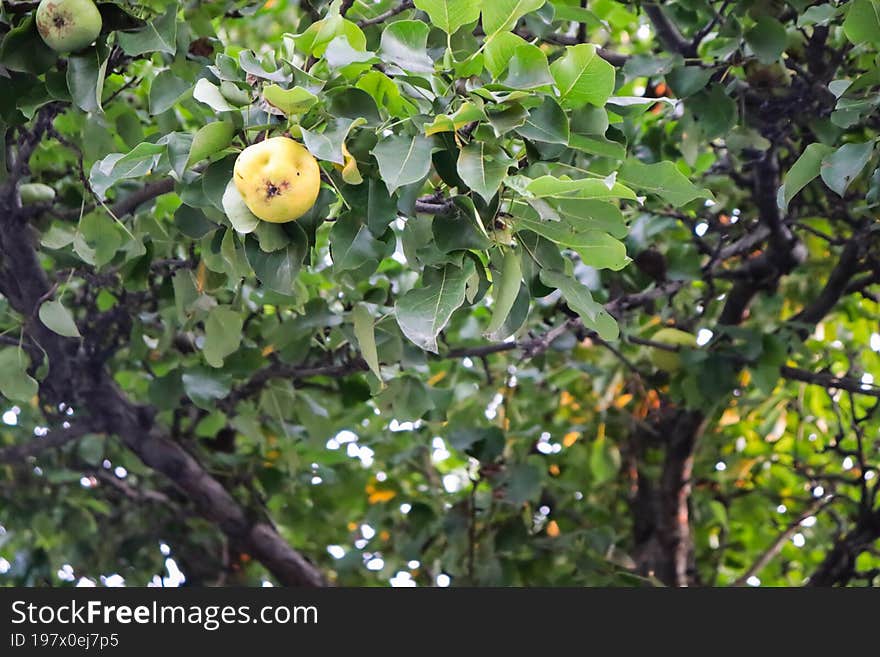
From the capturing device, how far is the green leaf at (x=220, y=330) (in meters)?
2.11

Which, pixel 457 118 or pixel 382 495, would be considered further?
pixel 382 495

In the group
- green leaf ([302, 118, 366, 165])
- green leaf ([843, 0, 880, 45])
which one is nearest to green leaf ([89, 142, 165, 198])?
green leaf ([302, 118, 366, 165])

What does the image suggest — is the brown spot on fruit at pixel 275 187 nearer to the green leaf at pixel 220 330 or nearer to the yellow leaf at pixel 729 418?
→ the green leaf at pixel 220 330

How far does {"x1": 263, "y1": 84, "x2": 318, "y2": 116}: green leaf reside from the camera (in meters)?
1.26

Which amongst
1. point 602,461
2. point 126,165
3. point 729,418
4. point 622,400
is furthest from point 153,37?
point 729,418

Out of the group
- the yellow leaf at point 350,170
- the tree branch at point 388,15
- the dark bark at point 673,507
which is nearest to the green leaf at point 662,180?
the yellow leaf at point 350,170

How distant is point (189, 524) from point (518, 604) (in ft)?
6.42

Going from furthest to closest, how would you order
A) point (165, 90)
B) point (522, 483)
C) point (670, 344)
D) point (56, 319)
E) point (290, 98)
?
point (522, 483)
point (670, 344)
point (56, 319)
point (165, 90)
point (290, 98)

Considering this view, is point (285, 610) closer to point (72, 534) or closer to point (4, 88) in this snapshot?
point (4, 88)

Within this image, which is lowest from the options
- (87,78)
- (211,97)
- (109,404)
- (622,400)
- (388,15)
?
(211,97)

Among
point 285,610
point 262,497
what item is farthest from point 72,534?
point 285,610

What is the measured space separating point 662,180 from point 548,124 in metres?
0.20

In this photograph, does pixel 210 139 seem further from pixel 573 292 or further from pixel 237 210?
pixel 573 292

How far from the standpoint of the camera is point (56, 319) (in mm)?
1985
